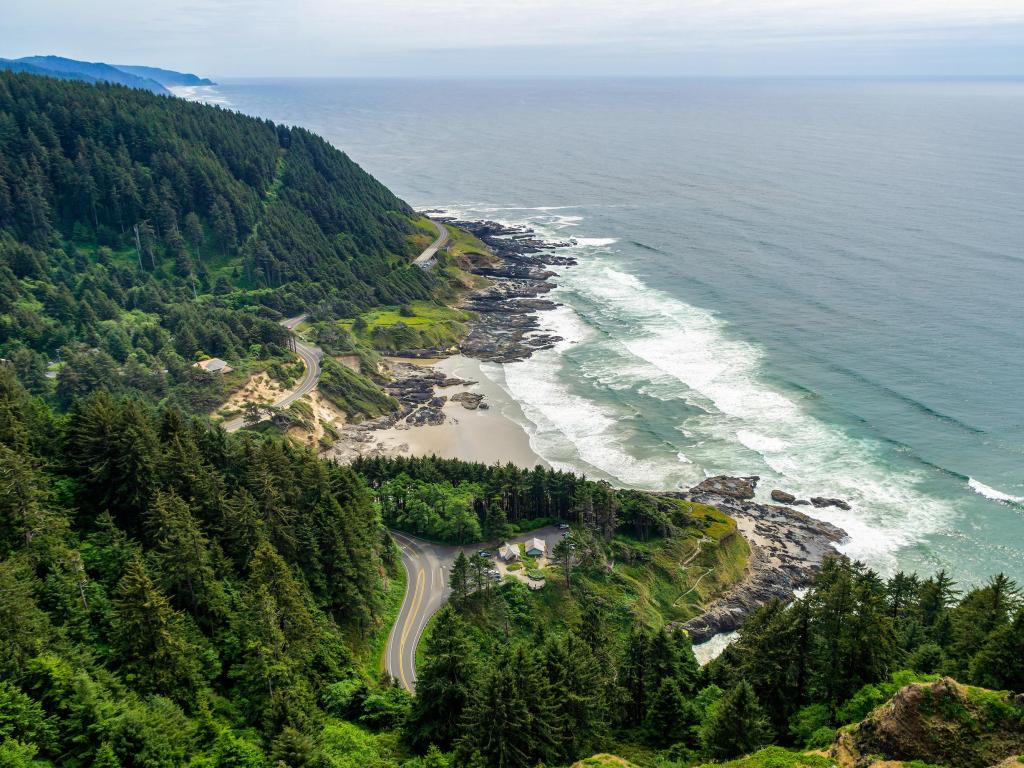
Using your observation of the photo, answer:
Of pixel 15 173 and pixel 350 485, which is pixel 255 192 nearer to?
pixel 15 173

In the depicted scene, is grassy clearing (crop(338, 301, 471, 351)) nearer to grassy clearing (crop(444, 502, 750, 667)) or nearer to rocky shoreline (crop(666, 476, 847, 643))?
rocky shoreline (crop(666, 476, 847, 643))

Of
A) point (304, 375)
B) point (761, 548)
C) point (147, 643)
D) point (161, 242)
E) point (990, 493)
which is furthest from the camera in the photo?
point (161, 242)

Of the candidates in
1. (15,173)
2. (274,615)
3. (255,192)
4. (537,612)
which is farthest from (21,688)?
(255,192)

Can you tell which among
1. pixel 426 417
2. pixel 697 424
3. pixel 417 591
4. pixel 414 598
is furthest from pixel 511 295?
pixel 414 598

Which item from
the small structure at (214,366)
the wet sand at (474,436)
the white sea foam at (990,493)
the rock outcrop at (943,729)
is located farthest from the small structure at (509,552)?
the white sea foam at (990,493)

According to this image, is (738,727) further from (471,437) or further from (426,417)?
(426,417)

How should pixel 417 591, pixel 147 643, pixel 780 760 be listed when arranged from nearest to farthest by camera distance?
pixel 780 760 → pixel 147 643 → pixel 417 591

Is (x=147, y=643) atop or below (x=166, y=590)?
atop

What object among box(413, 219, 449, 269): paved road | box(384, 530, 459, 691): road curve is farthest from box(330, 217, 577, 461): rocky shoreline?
box(384, 530, 459, 691): road curve
